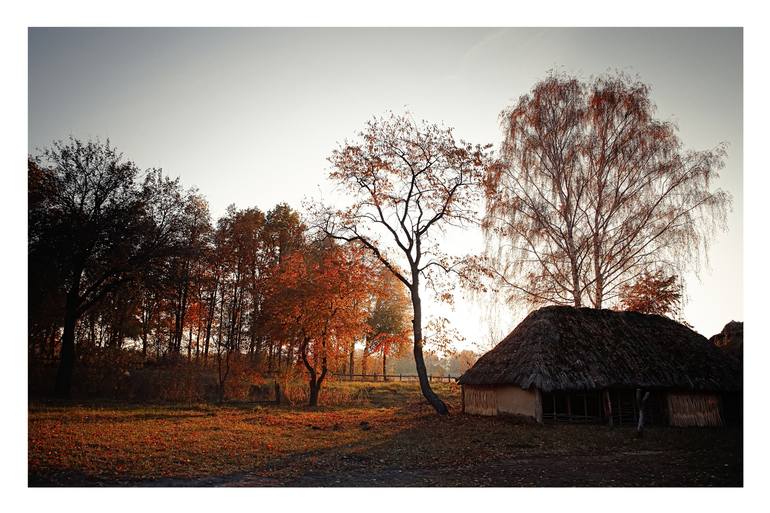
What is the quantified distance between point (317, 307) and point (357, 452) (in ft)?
33.7

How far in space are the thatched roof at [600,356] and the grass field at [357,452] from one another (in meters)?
1.37

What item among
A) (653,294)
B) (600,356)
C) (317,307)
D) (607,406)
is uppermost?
(653,294)

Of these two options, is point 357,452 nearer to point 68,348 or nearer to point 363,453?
point 363,453

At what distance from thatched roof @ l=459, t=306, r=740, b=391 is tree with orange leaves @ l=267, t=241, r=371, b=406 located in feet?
20.9

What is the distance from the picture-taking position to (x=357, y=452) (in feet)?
32.7

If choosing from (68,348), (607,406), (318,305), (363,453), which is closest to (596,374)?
(607,406)

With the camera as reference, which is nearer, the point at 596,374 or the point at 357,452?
the point at 357,452

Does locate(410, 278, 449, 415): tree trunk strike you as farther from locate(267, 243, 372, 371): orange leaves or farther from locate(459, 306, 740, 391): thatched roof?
locate(267, 243, 372, 371): orange leaves

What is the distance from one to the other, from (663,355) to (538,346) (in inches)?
176

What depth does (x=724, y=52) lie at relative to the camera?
30.8ft

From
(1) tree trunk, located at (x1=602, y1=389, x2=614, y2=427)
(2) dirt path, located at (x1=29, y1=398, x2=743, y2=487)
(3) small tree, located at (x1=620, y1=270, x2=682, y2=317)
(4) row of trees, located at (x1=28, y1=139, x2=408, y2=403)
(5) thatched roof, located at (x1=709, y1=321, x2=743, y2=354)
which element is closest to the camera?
(2) dirt path, located at (x1=29, y1=398, x2=743, y2=487)

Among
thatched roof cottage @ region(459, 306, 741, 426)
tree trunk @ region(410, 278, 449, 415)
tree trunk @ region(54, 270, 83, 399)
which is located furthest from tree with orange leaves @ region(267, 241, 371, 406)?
tree trunk @ region(54, 270, 83, 399)

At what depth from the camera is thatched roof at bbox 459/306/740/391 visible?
44.4 ft
